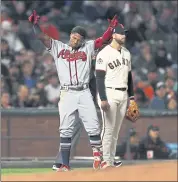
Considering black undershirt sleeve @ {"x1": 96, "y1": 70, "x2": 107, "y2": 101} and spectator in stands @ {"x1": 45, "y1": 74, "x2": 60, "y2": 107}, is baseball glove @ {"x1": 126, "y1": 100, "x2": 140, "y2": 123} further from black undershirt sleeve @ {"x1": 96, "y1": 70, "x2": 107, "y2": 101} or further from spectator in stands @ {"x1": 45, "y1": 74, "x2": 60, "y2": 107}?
spectator in stands @ {"x1": 45, "y1": 74, "x2": 60, "y2": 107}

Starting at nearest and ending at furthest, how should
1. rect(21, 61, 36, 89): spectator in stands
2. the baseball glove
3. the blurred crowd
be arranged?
the baseball glove, the blurred crowd, rect(21, 61, 36, 89): spectator in stands

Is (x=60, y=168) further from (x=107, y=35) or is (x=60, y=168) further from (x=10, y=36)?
(x=10, y=36)

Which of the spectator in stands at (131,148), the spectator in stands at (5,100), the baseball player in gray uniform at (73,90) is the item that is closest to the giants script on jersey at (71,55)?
the baseball player in gray uniform at (73,90)

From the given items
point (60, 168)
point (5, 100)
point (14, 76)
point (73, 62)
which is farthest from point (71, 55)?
point (14, 76)

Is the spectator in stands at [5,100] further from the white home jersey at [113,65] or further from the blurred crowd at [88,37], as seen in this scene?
the white home jersey at [113,65]

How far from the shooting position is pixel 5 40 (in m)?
17.4

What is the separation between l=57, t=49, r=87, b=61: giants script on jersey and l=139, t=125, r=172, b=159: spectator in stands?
410 centimetres

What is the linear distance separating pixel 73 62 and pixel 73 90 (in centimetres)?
34

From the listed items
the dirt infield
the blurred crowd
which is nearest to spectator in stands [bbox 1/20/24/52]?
the blurred crowd

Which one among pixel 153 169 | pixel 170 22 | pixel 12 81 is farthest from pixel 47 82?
pixel 153 169

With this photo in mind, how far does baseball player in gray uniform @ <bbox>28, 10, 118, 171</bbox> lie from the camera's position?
10.8 m

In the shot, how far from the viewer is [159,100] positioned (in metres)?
16.2

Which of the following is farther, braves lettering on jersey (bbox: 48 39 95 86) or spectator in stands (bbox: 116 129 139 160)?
spectator in stands (bbox: 116 129 139 160)

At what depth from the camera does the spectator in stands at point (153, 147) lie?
1456 cm
